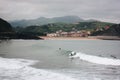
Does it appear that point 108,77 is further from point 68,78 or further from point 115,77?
point 68,78

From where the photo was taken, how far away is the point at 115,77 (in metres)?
25.0

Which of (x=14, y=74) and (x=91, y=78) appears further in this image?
(x=14, y=74)

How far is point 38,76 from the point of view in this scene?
25.0m

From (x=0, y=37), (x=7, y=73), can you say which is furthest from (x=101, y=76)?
(x=0, y=37)

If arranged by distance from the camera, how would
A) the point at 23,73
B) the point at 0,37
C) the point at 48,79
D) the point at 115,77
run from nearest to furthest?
the point at 48,79
the point at 115,77
the point at 23,73
the point at 0,37

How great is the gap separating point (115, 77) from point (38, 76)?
7259 millimetres

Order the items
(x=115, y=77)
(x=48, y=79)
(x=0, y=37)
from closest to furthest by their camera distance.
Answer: (x=48, y=79), (x=115, y=77), (x=0, y=37)

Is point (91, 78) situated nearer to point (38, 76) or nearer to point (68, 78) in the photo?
point (68, 78)

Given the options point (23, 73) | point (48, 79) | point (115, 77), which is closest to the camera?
point (48, 79)

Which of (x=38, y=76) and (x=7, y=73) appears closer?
(x=38, y=76)

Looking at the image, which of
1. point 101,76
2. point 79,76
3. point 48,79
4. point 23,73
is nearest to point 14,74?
point 23,73

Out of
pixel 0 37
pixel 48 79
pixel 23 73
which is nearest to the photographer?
pixel 48 79

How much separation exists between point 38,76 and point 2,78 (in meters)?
3.34

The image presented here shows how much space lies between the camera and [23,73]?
26562mm
